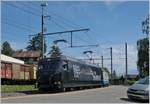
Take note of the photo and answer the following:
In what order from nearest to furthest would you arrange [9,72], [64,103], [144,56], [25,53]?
1. [64,103]
2. [9,72]
3. [144,56]
4. [25,53]

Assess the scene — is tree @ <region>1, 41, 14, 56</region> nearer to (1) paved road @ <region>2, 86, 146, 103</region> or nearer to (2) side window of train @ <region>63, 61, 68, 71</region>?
(2) side window of train @ <region>63, 61, 68, 71</region>

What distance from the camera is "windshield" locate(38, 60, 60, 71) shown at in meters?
33.8

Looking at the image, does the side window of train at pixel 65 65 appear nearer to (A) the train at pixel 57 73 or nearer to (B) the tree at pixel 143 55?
(A) the train at pixel 57 73

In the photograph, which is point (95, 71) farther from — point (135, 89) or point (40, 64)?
point (135, 89)

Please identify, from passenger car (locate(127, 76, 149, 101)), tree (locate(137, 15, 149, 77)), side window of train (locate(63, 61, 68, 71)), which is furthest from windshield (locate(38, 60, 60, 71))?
tree (locate(137, 15, 149, 77))

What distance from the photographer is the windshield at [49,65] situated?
111ft

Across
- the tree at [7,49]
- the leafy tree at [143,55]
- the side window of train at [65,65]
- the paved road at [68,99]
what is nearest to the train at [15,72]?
the side window of train at [65,65]

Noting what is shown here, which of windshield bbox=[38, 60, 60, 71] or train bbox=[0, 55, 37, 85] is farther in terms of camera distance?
train bbox=[0, 55, 37, 85]

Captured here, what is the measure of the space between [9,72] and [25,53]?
5893 centimetres

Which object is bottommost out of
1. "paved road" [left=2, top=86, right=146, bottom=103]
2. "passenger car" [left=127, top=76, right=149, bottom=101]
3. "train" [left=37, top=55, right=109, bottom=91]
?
"paved road" [left=2, top=86, right=146, bottom=103]

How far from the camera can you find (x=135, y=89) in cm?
2305

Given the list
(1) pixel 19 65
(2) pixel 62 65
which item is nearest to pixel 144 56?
(1) pixel 19 65

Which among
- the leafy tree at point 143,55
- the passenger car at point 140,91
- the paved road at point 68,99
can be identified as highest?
the leafy tree at point 143,55

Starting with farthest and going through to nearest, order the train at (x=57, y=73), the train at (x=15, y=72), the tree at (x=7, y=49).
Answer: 1. the tree at (x=7, y=49)
2. the train at (x=15, y=72)
3. the train at (x=57, y=73)
